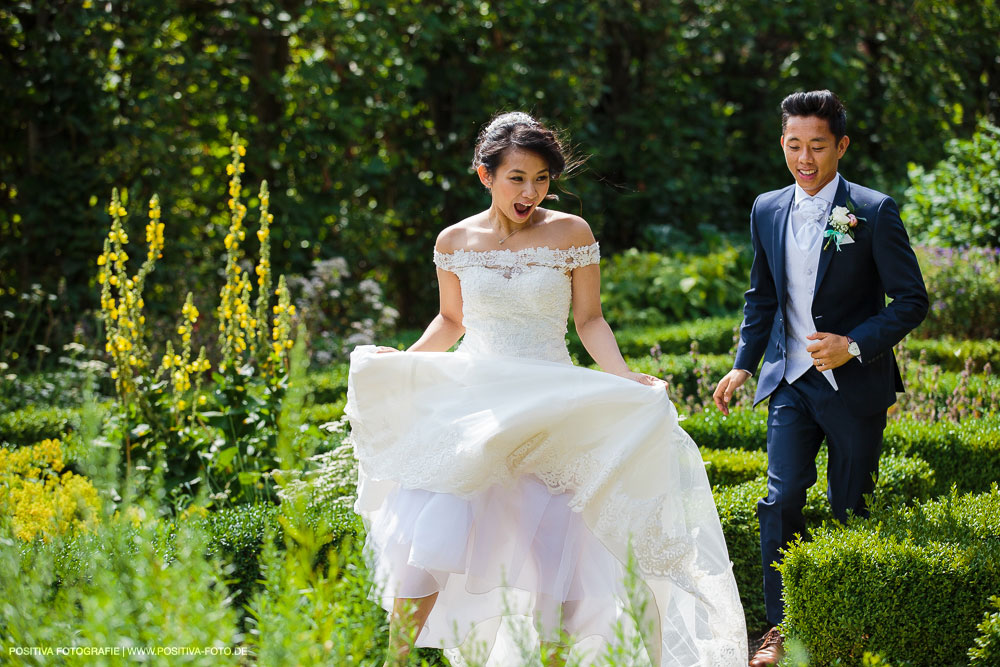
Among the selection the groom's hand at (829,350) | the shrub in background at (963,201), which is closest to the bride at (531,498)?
the groom's hand at (829,350)

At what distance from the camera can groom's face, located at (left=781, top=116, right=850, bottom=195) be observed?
3451 mm

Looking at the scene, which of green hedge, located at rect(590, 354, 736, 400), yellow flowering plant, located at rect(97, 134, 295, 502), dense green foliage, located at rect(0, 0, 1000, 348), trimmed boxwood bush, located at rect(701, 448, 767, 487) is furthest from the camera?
dense green foliage, located at rect(0, 0, 1000, 348)

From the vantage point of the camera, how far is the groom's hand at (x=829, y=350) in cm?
332

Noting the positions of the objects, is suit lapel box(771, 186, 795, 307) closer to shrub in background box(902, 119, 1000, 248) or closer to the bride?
the bride

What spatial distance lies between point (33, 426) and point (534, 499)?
155 inches

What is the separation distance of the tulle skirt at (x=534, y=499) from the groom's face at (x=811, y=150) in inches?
43.9

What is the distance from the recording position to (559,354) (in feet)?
11.8

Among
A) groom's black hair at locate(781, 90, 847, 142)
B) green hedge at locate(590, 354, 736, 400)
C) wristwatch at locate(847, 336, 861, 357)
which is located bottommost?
green hedge at locate(590, 354, 736, 400)

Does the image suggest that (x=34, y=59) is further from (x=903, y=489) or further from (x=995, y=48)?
(x=995, y=48)

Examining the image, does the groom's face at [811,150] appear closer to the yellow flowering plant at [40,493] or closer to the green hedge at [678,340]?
the yellow flowering plant at [40,493]

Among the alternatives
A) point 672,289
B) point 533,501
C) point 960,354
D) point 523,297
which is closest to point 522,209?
point 523,297

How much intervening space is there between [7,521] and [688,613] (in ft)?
7.80

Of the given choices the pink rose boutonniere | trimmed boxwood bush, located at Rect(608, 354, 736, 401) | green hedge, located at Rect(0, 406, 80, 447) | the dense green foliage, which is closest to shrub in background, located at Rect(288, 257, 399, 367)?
the dense green foliage

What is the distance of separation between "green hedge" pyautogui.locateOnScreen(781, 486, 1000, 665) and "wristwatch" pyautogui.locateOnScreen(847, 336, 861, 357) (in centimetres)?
59
